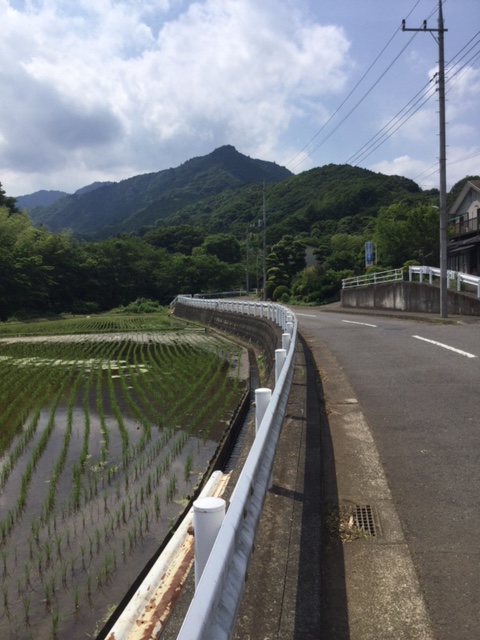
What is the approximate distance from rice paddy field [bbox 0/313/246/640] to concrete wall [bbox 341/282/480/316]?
9313 millimetres

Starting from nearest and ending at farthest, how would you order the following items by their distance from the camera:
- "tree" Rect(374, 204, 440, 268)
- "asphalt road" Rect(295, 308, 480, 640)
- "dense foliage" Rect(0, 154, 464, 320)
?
A: "asphalt road" Rect(295, 308, 480, 640) → "tree" Rect(374, 204, 440, 268) → "dense foliage" Rect(0, 154, 464, 320)

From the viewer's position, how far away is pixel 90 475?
5.97 metres

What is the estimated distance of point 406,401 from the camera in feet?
21.0

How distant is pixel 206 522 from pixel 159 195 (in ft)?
549

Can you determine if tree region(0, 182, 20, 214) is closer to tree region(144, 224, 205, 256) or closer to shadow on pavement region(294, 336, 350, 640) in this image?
tree region(144, 224, 205, 256)

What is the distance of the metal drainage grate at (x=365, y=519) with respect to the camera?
10.9 feet

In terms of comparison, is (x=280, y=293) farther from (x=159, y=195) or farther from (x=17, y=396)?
(x=159, y=195)

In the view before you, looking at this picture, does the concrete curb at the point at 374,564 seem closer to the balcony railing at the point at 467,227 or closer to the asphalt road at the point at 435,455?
the asphalt road at the point at 435,455

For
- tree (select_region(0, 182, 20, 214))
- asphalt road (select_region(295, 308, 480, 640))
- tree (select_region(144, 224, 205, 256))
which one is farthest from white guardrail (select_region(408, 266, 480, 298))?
tree (select_region(144, 224, 205, 256))

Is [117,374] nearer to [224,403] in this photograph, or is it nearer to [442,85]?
[224,403]

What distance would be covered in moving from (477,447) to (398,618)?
2.53m

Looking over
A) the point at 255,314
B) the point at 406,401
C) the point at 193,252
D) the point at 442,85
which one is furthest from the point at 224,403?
the point at 193,252

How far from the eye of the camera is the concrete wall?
18.5m

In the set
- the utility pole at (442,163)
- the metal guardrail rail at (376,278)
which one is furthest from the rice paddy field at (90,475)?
the metal guardrail rail at (376,278)
